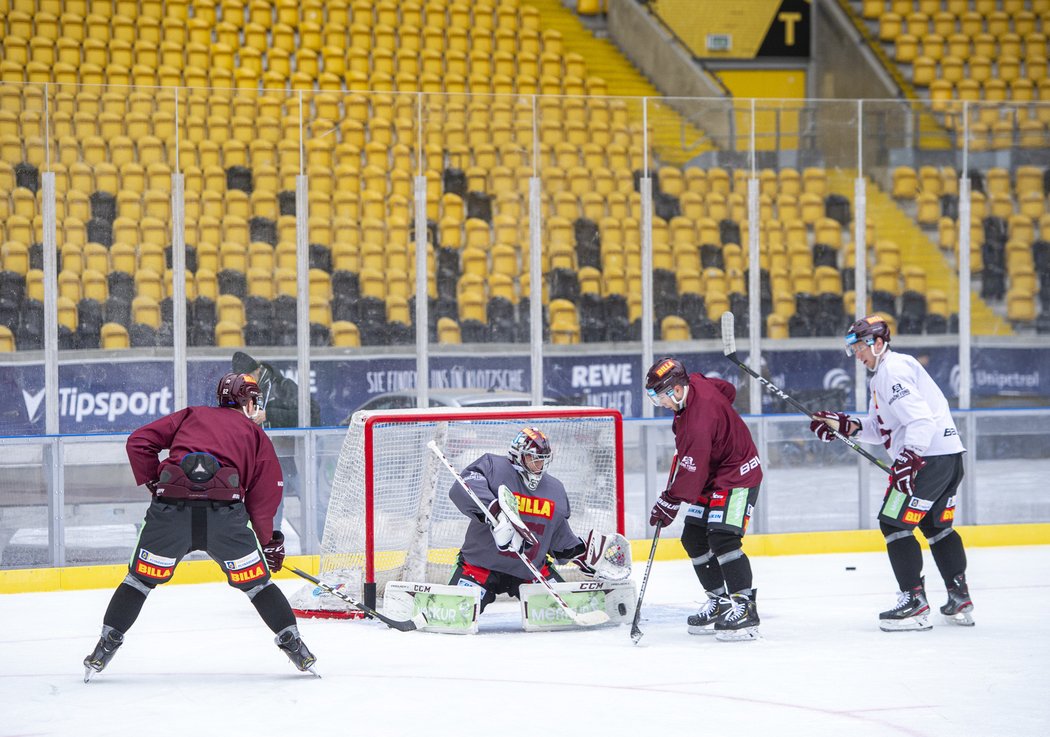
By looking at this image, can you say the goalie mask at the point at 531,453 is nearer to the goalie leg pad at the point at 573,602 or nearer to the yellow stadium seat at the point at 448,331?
the goalie leg pad at the point at 573,602

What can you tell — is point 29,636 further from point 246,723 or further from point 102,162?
point 102,162

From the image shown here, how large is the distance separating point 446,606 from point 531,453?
728mm

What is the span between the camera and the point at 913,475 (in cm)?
607

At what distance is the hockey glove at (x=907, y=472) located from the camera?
239 inches

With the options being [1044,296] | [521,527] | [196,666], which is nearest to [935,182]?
[1044,296]

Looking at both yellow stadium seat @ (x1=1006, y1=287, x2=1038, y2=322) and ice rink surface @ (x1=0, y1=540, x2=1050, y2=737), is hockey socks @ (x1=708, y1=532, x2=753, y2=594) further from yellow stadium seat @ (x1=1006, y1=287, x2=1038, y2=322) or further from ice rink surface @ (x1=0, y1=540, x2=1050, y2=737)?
yellow stadium seat @ (x1=1006, y1=287, x2=1038, y2=322)

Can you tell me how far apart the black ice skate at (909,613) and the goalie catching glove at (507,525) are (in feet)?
4.83

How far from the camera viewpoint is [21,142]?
8516 mm

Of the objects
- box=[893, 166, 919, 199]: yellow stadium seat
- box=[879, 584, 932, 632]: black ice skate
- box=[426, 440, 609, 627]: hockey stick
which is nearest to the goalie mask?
box=[426, 440, 609, 627]: hockey stick

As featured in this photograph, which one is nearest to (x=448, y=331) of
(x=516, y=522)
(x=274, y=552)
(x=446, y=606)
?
(x=446, y=606)

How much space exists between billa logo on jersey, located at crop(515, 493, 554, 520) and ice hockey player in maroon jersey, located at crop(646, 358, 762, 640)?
18.2 inches

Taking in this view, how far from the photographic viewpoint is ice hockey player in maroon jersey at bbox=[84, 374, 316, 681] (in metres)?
5.04

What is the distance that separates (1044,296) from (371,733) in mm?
7140

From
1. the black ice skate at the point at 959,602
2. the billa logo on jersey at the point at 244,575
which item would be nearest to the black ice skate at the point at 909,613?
the black ice skate at the point at 959,602
